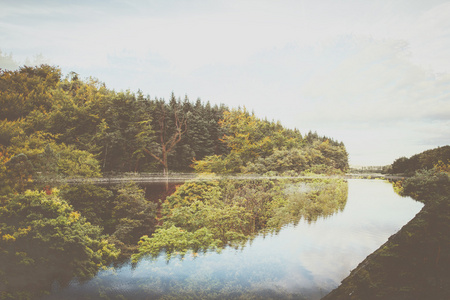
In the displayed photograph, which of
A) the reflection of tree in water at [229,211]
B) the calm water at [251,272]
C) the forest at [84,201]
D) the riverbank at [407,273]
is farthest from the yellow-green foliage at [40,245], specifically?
the riverbank at [407,273]

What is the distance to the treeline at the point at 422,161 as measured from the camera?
508 inches

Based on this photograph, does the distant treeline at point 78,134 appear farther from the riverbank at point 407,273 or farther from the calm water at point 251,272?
the riverbank at point 407,273

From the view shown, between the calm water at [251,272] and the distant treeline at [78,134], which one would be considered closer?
the calm water at [251,272]

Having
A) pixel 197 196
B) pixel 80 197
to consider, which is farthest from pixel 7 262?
pixel 197 196

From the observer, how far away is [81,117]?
9289 millimetres

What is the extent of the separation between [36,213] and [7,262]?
1.07 m

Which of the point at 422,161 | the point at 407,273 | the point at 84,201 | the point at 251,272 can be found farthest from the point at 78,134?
the point at 422,161

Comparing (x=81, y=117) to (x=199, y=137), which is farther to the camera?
(x=199, y=137)

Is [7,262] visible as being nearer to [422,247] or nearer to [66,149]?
[66,149]

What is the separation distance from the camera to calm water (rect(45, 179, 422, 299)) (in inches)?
181

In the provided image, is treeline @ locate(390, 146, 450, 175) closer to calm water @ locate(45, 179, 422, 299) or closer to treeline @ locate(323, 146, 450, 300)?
treeline @ locate(323, 146, 450, 300)

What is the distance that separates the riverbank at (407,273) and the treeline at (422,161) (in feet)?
34.8

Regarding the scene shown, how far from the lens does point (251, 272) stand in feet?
17.0

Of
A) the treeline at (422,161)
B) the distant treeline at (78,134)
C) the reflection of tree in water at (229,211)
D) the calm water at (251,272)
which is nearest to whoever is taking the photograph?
the calm water at (251,272)
